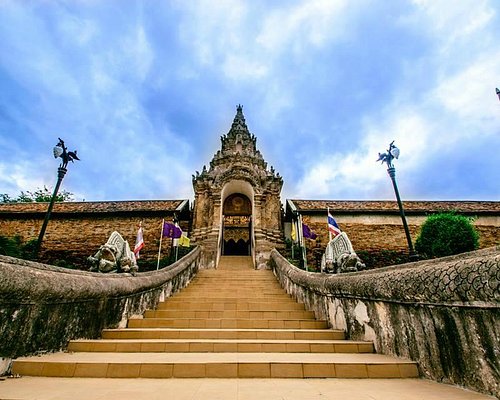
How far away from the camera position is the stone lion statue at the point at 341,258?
16.4 ft

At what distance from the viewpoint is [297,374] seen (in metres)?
2.63

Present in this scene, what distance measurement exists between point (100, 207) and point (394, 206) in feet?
60.9

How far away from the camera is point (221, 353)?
10.7 ft

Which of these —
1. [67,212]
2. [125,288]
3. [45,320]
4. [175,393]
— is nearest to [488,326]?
[175,393]

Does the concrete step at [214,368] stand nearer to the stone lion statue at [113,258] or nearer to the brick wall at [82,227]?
the stone lion statue at [113,258]

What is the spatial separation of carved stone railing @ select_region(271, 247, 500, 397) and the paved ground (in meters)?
0.18

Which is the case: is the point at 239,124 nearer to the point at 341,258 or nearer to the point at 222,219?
the point at 222,219

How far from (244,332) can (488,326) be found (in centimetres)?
311

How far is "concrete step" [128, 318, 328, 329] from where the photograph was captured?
4.61 meters

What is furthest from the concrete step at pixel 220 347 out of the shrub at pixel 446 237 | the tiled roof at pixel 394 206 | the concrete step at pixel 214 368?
the tiled roof at pixel 394 206

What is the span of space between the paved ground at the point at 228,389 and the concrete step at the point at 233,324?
2.14 m

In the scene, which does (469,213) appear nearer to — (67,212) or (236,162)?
(236,162)

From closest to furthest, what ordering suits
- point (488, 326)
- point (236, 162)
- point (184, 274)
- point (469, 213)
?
point (488, 326), point (184, 274), point (469, 213), point (236, 162)

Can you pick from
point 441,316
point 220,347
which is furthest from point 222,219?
point 441,316
